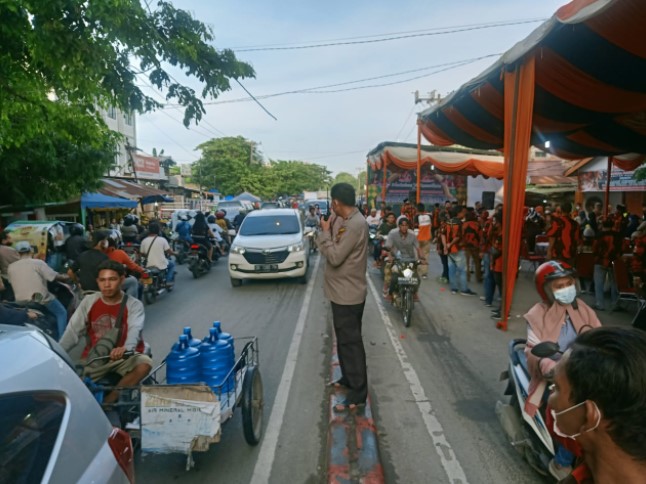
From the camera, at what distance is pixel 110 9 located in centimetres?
493

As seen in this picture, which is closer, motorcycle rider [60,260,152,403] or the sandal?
motorcycle rider [60,260,152,403]

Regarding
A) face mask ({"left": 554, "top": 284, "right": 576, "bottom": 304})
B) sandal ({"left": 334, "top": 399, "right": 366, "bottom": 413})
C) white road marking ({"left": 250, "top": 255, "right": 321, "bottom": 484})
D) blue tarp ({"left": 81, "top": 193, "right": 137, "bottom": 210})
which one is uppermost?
blue tarp ({"left": 81, "top": 193, "right": 137, "bottom": 210})

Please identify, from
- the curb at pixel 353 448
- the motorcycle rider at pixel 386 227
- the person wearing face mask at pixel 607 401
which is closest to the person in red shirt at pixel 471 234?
the motorcycle rider at pixel 386 227

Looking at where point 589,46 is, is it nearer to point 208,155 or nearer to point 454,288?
point 454,288

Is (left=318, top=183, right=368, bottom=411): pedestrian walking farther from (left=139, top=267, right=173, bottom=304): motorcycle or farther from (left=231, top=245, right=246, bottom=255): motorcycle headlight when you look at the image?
(left=231, top=245, right=246, bottom=255): motorcycle headlight

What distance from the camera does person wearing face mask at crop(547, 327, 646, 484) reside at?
45.6 inches

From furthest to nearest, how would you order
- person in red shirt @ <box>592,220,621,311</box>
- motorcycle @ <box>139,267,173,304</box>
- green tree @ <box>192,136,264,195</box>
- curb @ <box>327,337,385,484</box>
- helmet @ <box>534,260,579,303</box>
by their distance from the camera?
green tree @ <box>192,136,264,195</box> < motorcycle @ <box>139,267,173,304</box> < person in red shirt @ <box>592,220,621,311</box> < helmet @ <box>534,260,579,303</box> < curb @ <box>327,337,385,484</box>

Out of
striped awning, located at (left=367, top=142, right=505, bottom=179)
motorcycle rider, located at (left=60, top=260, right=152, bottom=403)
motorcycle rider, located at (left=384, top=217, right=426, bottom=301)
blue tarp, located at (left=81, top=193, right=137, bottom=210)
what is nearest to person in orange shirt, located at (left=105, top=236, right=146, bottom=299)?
motorcycle rider, located at (left=60, top=260, right=152, bottom=403)

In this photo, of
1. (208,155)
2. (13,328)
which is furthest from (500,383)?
(208,155)

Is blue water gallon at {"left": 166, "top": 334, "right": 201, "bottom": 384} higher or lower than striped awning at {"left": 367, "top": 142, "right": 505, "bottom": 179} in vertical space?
lower

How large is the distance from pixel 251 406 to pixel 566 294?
2.60 meters

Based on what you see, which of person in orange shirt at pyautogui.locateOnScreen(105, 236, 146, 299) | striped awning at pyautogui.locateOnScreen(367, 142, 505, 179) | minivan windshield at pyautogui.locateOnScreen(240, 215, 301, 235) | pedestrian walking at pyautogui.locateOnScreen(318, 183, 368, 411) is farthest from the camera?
striped awning at pyautogui.locateOnScreen(367, 142, 505, 179)

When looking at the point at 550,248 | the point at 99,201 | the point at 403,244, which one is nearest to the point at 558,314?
the point at 403,244

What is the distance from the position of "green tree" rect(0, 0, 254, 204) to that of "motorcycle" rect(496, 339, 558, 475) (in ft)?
16.0
